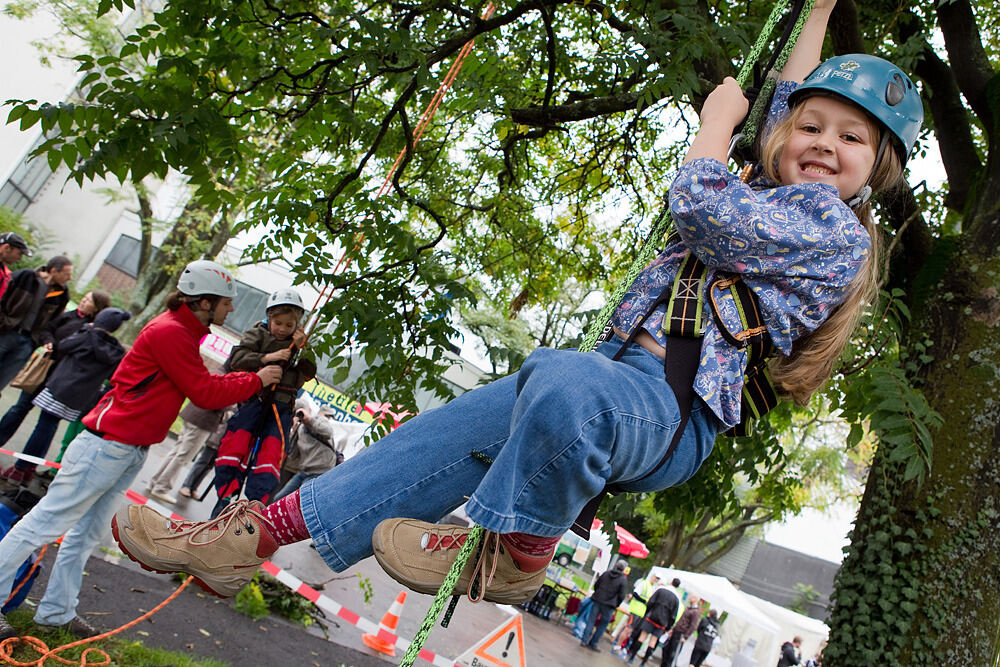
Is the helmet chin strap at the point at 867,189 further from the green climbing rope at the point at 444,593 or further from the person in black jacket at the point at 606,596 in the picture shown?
the person in black jacket at the point at 606,596

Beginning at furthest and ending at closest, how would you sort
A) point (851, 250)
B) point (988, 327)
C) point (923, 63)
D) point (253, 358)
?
1. point (923, 63)
2. point (253, 358)
3. point (988, 327)
4. point (851, 250)

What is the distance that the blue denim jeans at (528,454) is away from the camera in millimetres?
1827

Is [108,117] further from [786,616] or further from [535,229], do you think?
[786,616]

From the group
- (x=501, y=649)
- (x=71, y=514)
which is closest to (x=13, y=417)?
(x=71, y=514)

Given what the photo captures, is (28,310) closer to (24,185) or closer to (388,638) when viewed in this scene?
(388,638)

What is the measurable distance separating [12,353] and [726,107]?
23.0 ft

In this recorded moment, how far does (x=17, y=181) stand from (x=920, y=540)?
2231cm

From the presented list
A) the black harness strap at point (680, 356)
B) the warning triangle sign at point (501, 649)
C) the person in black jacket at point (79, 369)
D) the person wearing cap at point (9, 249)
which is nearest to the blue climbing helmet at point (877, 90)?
the black harness strap at point (680, 356)

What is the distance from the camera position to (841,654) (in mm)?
4645

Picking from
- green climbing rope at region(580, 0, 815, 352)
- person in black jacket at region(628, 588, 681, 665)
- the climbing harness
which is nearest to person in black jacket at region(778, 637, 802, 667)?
person in black jacket at region(628, 588, 681, 665)

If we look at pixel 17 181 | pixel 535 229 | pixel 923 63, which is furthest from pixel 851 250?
pixel 17 181

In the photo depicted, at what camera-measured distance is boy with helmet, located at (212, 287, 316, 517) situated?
5.43 metres

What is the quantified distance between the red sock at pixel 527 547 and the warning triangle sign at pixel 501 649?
4.79 m

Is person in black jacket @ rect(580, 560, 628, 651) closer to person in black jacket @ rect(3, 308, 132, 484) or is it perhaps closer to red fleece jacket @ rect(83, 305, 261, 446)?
person in black jacket @ rect(3, 308, 132, 484)
